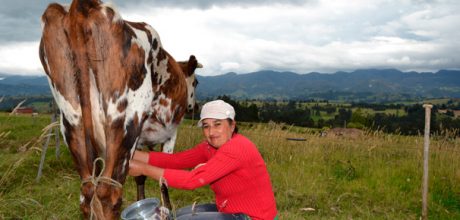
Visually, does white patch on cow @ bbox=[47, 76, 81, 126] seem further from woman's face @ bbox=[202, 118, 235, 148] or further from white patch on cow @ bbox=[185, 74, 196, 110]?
white patch on cow @ bbox=[185, 74, 196, 110]

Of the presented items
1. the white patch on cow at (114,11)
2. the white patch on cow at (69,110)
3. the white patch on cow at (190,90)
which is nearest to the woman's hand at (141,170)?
the white patch on cow at (69,110)

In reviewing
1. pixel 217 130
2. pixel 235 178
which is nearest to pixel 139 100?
pixel 217 130

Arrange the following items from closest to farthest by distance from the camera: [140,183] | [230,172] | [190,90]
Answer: [230,172] < [140,183] < [190,90]

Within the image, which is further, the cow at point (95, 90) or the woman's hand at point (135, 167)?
the woman's hand at point (135, 167)

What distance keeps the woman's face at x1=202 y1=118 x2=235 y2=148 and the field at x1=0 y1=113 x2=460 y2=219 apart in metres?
2.42

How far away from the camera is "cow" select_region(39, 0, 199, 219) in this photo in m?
2.94

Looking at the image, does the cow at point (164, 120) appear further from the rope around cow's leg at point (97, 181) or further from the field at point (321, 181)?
the rope around cow's leg at point (97, 181)

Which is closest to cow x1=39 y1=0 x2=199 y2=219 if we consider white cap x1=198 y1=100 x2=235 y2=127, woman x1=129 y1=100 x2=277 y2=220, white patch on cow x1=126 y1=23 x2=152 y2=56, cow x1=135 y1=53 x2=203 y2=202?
white patch on cow x1=126 y1=23 x2=152 y2=56

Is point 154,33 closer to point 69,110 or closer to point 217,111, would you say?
point 217,111

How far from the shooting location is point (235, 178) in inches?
145

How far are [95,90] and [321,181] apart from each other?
617 cm

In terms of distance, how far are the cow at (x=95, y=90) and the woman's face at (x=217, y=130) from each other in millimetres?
819

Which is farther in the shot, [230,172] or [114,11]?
[230,172]

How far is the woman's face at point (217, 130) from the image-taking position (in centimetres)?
371
